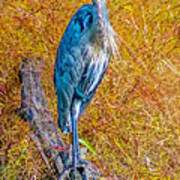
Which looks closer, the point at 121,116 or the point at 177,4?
the point at 121,116

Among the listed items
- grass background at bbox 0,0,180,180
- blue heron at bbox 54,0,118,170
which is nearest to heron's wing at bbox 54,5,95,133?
blue heron at bbox 54,0,118,170

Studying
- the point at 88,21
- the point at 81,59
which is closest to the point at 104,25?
the point at 88,21

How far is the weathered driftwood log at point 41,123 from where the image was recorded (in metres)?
1.19

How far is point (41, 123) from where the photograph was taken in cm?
137

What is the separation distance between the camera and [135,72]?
1.74 m

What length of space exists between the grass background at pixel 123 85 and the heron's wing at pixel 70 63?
25 cm

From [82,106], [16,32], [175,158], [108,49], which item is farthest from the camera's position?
[16,32]

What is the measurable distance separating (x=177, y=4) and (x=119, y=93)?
1.99 feet

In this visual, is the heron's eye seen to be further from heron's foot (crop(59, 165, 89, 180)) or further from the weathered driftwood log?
heron's foot (crop(59, 165, 89, 180))

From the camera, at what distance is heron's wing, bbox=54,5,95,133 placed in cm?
136

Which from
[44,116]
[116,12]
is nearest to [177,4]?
[116,12]

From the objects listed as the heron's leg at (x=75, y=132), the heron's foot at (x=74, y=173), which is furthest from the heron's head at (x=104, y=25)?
the heron's foot at (x=74, y=173)

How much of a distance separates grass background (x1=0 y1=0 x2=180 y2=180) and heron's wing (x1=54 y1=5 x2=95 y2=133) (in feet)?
0.80

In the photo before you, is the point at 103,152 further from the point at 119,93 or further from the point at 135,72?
the point at 135,72
